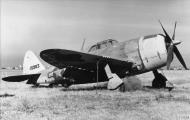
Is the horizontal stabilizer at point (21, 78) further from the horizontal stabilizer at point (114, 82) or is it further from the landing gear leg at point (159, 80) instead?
the landing gear leg at point (159, 80)

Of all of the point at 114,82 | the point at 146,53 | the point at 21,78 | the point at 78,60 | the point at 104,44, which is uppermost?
the point at 104,44

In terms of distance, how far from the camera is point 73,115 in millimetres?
5832

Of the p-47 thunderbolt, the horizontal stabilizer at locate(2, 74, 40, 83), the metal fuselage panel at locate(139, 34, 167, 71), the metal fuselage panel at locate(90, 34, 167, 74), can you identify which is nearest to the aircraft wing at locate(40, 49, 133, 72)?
the p-47 thunderbolt

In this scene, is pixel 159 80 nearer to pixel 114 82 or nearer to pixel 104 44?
pixel 114 82

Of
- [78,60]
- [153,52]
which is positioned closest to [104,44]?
[78,60]

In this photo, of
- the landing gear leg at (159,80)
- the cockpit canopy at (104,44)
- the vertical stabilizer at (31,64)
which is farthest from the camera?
the vertical stabilizer at (31,64)

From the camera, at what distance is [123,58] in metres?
11.8

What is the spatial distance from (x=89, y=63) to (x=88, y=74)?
1037mm

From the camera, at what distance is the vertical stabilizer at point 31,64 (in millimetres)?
15539

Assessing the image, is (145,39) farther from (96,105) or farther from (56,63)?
(96,105)

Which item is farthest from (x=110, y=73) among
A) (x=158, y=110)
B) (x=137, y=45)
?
(x=158, y=110)

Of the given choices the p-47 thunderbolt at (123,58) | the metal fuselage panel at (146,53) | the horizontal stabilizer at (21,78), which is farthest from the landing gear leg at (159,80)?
the horizontal stabilizer at (21,78)

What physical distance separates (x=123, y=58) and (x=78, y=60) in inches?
76.7

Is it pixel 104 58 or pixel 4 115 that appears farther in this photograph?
pixel 104 58
